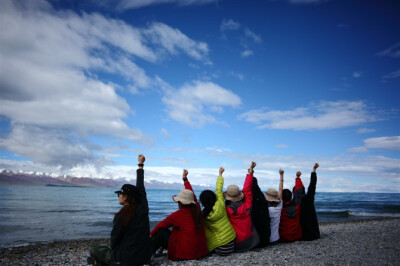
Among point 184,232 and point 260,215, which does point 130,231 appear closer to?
point 184,232

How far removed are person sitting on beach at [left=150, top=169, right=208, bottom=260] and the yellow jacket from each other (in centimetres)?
30

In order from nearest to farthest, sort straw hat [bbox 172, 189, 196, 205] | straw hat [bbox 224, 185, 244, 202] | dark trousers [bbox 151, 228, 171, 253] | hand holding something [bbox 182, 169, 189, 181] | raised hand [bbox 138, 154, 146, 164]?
raised hand [bbox 138, 154, 146, 164] < straw hat [bbox 172, 189, 196, 205] < dark trousers [bbox 151, 228, 171, 253] < hand holding something [bbox 182, 169, 189, 181] < straw hat [bbox 224, 185, 244, 202]

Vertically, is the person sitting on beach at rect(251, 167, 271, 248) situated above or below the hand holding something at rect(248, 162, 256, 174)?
below

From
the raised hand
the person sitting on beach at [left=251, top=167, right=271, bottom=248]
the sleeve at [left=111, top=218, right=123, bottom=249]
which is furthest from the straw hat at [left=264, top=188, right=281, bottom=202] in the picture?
the sleeve at [left=111, top=218, right=123, bottom=249]

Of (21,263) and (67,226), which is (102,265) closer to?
(21,263)

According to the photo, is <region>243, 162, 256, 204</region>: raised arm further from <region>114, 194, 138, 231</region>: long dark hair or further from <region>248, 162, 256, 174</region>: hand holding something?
<region>114, 194, 138, 231</region>: long dark hair

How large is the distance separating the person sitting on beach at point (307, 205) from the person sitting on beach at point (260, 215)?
57.9 inches

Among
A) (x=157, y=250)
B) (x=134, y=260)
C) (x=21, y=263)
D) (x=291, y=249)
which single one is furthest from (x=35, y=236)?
(x=291, y=249)

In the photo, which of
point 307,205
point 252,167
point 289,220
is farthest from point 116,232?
point 307,205

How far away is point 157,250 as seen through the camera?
640 centimetres

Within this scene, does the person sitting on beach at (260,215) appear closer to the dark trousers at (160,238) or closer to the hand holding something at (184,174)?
the hand holding something at (184,174)

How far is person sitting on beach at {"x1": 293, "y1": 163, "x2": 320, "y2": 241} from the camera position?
742cm

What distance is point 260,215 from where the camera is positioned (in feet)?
22.0

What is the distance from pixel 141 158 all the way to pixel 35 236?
1049cm
